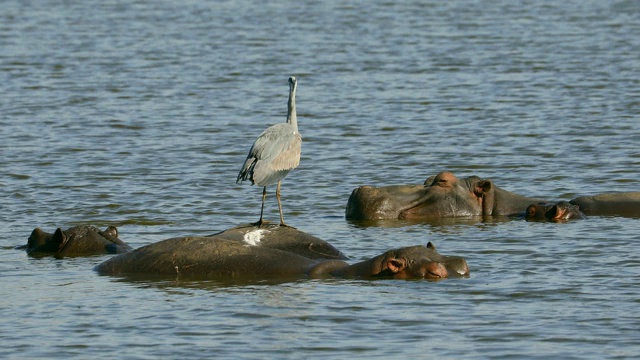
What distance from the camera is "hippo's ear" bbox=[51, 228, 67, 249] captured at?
11.4 m

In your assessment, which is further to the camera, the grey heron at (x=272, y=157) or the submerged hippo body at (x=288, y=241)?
the grey heron at (x=272, y=157)

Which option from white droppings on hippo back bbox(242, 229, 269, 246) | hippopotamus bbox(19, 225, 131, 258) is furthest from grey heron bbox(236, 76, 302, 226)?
hippopotamus bbox(19, 225, 131, 258)

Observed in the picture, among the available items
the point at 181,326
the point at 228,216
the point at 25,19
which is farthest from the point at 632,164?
the point at 25,19

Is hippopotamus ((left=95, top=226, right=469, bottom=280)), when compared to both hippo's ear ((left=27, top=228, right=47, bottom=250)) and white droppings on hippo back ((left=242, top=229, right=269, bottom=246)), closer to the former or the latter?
white droppings on hippo back ((left=242, top=229, right=269, bottom=246))

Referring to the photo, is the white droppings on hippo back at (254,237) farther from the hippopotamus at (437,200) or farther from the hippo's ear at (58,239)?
the hippopotamus at (437,200)

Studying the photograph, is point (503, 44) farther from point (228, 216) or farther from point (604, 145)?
point (228, 216)

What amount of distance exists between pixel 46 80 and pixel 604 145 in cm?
980

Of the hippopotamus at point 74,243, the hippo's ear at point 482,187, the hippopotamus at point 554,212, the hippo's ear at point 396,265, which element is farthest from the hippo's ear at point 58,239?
the hippopotamus at point 554,212

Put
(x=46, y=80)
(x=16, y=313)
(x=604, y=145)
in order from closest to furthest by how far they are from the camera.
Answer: (x=16, y=313), (x=604, y=145), (x=46, y=80)

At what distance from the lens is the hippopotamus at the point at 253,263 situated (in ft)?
33.6

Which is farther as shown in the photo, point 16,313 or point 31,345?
point 16,313

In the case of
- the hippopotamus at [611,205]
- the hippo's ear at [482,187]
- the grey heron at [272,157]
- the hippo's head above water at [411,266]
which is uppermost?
the grey heron at [272,157]

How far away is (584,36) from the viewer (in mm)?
28344

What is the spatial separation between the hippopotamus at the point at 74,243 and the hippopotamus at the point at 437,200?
7.79ft
